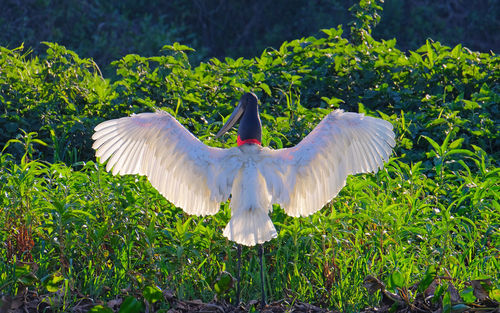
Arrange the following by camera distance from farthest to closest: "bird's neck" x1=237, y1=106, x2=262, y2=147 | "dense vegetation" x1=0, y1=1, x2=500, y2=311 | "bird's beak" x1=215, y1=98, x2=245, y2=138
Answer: "bird's beak" x1=215, y1=98, x2=245, y2=138, "bird's neck" x1=237, y1=106, x2=262, y2=147, "dense vegetation" x1=0, y1=1, x2=500, y2=311

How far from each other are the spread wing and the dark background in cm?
632

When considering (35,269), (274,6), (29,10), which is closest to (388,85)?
(35,269)

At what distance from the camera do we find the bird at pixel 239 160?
430cm

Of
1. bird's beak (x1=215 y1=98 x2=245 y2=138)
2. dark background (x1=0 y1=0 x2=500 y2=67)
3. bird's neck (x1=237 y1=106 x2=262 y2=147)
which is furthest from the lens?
dark background (x1=0 y1=0 x2=500 y2=67)

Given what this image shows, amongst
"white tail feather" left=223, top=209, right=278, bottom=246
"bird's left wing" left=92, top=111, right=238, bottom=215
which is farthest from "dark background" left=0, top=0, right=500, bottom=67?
→ "white tail feather" left=223, top=209, right=278, bottom=246

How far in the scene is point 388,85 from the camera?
22.5 ft

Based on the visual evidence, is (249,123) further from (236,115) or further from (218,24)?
(218,24)

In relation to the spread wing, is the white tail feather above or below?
below

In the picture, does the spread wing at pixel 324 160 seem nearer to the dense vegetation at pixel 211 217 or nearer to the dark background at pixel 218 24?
the dense vegetation at pixel 211 217

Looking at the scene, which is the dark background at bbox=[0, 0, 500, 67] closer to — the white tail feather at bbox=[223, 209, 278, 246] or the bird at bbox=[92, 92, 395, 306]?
the bird at bbox=[92, 92, 395, 306]

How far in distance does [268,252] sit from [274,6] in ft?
23.4

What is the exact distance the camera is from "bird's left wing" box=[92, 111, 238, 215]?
14.2 feet

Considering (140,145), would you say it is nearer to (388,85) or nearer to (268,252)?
(268,252)

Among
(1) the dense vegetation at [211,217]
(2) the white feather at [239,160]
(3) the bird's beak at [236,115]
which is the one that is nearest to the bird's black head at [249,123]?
(3) the bird's beak at [236,115]
